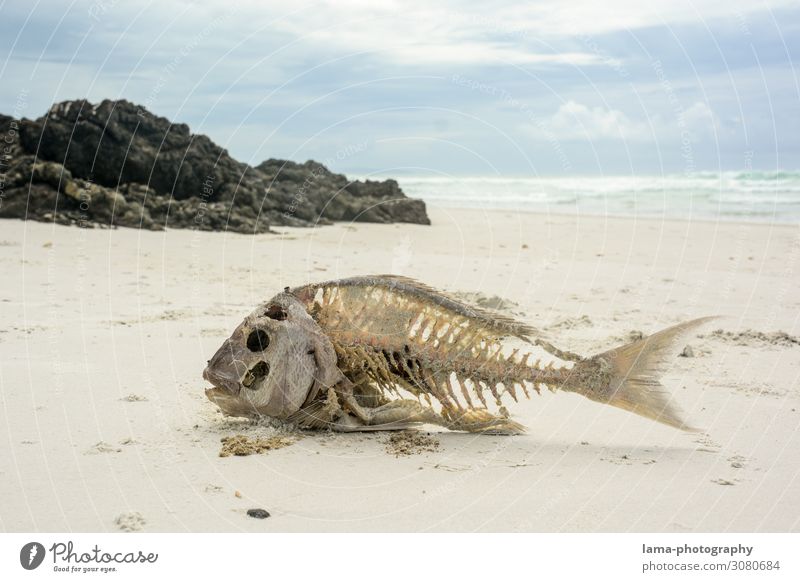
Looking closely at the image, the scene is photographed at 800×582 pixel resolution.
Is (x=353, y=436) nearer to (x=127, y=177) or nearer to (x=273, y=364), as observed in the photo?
(x=273, y=364)

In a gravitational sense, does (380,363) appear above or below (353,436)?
above

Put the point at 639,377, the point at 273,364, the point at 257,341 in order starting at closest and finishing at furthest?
the point at 639,377
the point at 273,364
the point at 257,341

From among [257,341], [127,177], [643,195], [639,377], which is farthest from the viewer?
[643,195]

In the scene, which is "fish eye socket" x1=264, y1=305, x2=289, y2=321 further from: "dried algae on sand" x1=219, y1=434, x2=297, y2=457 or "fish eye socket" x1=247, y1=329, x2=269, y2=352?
"dried algae on sand" x1=219, y1=434, x2=297, y2=457

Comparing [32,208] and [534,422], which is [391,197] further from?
[534,422]

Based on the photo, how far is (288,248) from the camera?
15.9 metres

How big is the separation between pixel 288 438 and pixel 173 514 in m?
1.41

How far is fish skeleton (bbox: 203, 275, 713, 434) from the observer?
18.9 ft

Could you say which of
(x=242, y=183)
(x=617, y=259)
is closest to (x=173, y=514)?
(x=617, y=259)

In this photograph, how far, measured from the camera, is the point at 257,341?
5945mm

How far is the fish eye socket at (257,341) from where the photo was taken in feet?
19.3

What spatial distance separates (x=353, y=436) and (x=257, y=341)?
3.24ft

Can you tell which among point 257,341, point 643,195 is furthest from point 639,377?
point 643,195

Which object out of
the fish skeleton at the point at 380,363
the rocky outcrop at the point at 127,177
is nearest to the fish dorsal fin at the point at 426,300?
the fish skeleton at the point at 380,363
